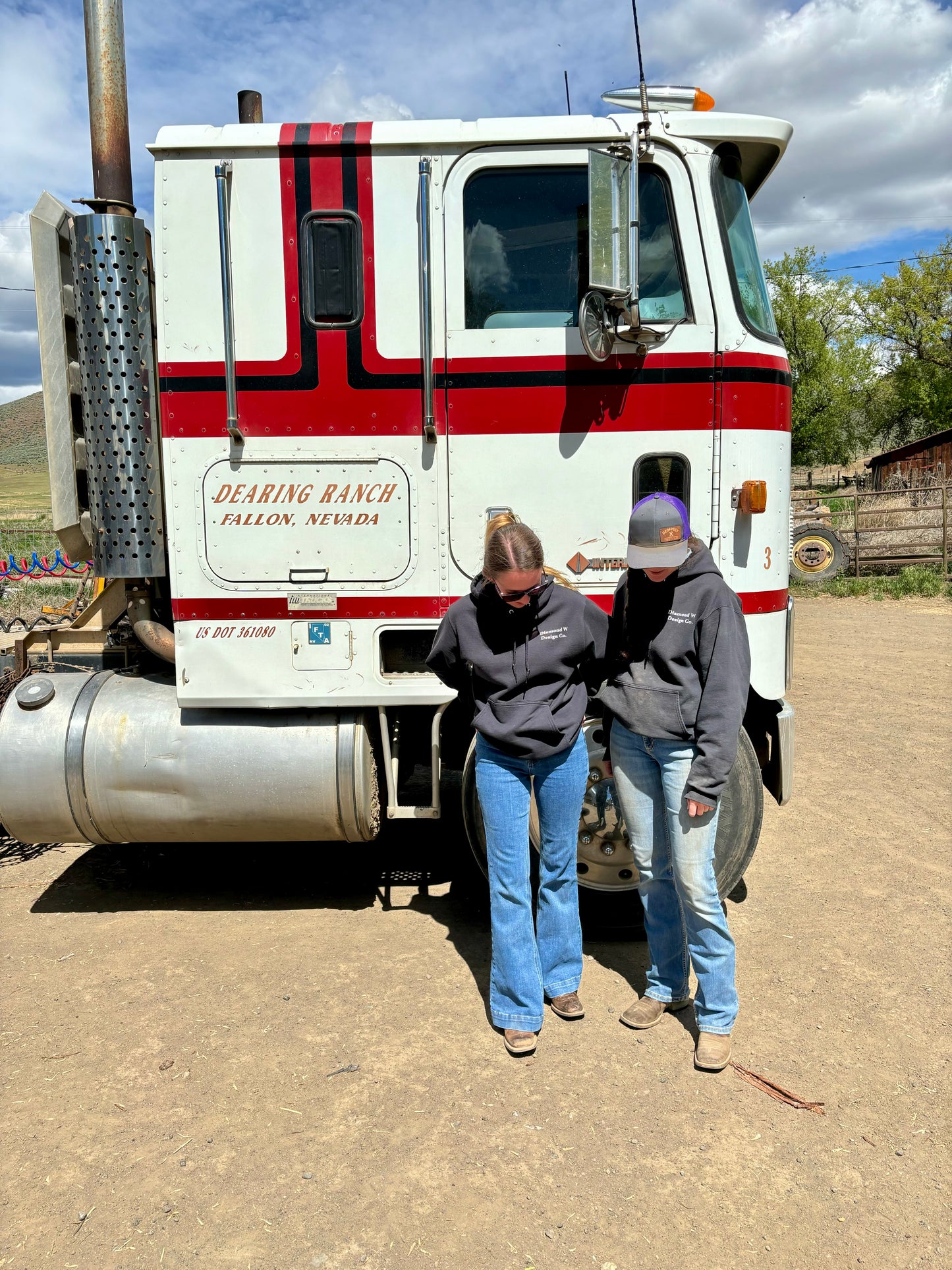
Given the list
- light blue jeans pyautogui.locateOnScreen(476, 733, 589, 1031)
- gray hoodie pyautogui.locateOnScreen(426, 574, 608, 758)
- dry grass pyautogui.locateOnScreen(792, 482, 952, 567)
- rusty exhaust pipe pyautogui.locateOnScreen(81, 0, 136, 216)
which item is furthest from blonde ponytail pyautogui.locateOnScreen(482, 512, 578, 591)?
dry grass pyautogui.locateOnScreen(792, 482, 952, 567)

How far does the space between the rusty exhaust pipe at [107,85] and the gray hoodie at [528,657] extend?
2748 mm

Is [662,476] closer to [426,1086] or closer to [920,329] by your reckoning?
[426,1086]

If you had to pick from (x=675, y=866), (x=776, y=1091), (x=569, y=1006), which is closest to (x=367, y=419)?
(x=675, y=866)

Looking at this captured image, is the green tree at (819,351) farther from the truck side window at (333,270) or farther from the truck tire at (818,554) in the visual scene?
the truck side window at (333,270)

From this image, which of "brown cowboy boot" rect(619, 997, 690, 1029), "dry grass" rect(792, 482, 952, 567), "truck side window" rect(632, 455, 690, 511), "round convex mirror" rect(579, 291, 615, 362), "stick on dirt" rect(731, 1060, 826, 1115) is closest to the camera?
"stick on dirt" rect(731, 1060, 826, 1115)

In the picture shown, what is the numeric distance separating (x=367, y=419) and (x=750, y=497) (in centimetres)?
168

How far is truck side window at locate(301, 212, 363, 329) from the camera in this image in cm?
391

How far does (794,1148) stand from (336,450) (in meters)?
3.10

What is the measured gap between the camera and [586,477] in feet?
13.0

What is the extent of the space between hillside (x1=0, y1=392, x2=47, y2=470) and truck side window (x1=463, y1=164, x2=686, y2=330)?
398 feet

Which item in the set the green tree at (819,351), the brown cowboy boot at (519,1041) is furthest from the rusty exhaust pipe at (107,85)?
the green tree at (819,351)

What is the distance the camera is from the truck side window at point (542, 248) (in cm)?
390

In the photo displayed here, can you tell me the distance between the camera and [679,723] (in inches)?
126

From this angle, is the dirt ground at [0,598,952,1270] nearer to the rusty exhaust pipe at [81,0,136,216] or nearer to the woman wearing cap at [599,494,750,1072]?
the woman wearing cap at [599,494,750,1072]
